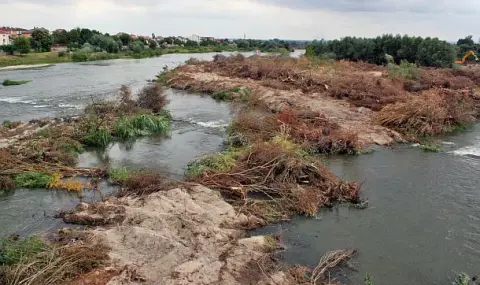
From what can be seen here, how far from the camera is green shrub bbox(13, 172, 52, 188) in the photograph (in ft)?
41.1

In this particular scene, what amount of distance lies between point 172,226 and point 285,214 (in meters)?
3.19

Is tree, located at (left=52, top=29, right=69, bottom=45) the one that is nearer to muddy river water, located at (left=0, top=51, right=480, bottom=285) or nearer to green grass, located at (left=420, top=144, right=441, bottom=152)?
muddy river water, located at (left=0, top=51, right=480, bottom=285)

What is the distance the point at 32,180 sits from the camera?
41.4ft

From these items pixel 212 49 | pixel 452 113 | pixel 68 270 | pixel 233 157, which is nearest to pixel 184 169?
pixel 233 157

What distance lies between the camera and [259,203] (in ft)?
36.9

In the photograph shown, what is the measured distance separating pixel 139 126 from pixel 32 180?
7.32 metres

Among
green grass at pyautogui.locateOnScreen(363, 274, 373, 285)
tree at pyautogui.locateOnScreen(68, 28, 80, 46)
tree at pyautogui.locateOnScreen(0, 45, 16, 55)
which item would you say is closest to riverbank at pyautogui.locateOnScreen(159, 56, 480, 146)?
green grass at pyautogui.locateOnScreen(363, 274, 373, 285)

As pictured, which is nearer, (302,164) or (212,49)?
(302,164)

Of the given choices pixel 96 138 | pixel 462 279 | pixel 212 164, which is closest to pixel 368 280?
pixel 462 279

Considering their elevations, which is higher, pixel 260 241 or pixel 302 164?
pixel 302 164

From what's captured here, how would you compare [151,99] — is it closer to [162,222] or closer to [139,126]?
[139,126]

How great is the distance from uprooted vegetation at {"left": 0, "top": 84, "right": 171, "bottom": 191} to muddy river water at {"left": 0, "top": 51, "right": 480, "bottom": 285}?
569 millimetres

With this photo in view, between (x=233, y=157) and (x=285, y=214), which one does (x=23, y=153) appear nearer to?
(x=233, y=157)

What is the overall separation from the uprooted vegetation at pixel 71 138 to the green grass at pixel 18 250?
4.17 m
